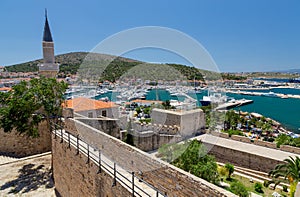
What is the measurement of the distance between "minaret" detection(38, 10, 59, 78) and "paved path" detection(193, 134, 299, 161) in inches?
445

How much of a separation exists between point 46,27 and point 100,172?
12669mm

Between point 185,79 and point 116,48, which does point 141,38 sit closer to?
point 116,48

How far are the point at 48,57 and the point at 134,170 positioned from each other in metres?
11.4

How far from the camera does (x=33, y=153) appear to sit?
9086mm

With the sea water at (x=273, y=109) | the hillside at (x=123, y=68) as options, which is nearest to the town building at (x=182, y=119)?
the sea water at (x=273, y=109)

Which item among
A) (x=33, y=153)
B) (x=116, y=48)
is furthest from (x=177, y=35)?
(x=33, y=153)

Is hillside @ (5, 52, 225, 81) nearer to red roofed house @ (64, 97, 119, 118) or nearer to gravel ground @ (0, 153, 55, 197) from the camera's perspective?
red roofed house @ (64, 97, 119, 118)

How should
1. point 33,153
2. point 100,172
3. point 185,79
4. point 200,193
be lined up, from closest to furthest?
point 200,193, point 100,172, point 33,153, point 185,79

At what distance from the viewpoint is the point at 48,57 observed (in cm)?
1355

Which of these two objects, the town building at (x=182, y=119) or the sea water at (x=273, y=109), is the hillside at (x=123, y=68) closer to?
the sea water at (x=273, y=109)

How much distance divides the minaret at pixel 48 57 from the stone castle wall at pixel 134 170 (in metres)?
7.59

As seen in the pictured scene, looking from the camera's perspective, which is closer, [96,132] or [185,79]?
[96,132]

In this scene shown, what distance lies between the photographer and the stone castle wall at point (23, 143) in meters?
8.86

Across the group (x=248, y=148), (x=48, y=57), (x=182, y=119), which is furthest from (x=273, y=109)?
(x=48, y=57)
